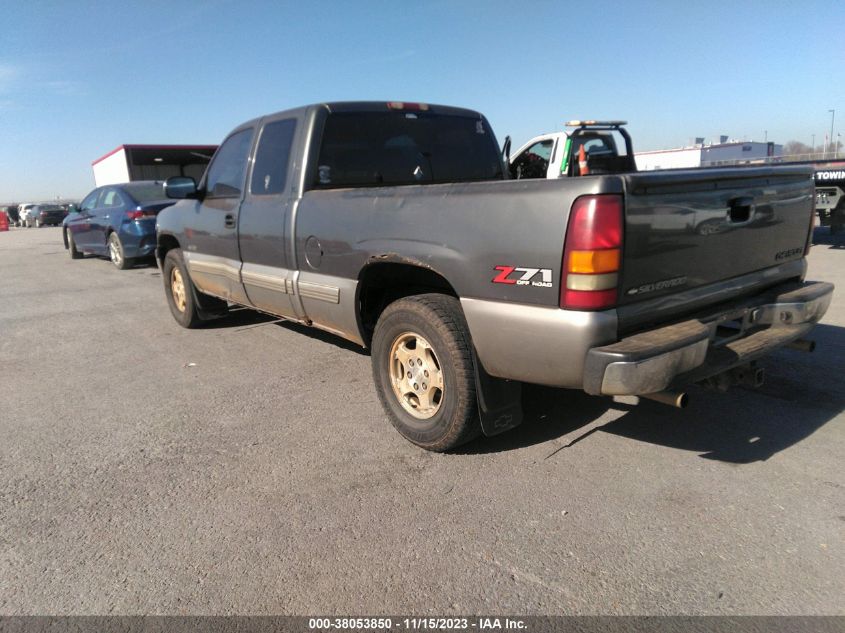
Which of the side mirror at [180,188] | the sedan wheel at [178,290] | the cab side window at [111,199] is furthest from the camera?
the cab side window at [111,199]

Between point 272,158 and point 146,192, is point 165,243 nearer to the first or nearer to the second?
point 272,158

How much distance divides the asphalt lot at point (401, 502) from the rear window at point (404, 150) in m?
1.58

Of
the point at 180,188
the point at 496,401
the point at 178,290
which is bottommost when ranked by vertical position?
the point at 496,401

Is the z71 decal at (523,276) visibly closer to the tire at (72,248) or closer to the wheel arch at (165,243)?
the wheel arch at (165,243)

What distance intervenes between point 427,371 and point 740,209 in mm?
1868

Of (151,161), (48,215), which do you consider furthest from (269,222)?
(48,215)

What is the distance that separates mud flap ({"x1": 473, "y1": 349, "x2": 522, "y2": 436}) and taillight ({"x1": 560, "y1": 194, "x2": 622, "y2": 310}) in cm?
72

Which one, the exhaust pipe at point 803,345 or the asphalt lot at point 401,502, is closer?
the asphalt lot at point 401,502

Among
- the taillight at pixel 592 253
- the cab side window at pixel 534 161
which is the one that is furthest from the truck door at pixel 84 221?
the taillight at pixel 592 253

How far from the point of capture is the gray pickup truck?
102 inches

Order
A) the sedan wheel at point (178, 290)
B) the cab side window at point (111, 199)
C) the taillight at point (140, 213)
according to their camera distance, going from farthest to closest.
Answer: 1. the cab side window at point (111, 199)
2. the taillight at point (140, 213)
3. the sedan wheel at point (178, 290)

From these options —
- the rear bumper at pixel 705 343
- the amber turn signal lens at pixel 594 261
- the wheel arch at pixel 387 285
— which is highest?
the amber turn signal lens at pixel 594 261

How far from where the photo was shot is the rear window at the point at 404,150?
14.6ft

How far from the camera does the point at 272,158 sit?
4707mm
